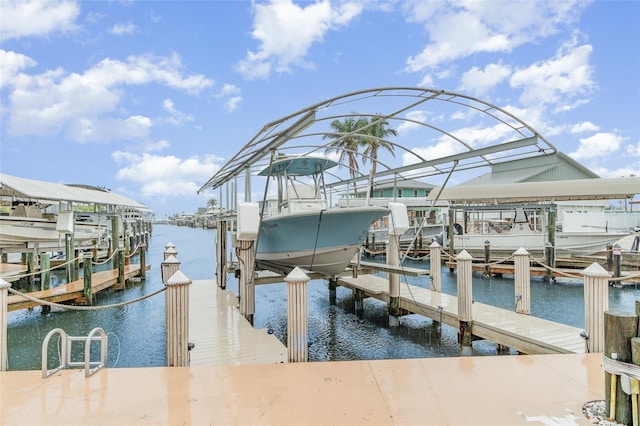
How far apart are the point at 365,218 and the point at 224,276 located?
515 cm

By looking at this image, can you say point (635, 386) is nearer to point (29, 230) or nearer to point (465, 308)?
point (465, 308)

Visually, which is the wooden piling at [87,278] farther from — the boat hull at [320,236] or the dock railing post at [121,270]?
the boat hull at [320,236]

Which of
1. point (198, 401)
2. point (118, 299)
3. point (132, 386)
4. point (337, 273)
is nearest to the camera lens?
point (198, 401)

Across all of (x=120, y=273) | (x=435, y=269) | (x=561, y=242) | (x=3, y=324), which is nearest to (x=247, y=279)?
(x=3, y=324)

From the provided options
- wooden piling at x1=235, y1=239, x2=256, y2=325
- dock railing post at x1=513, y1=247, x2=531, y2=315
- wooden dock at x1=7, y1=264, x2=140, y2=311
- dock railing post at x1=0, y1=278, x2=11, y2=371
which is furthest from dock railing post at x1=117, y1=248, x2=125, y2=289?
dock railing post at x1=513, y1=247, x2=531, y2=315

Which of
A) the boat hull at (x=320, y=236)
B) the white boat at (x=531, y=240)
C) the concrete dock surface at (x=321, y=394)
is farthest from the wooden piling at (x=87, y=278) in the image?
the white boat at (x=531, y=240)

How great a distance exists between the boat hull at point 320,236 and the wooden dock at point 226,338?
1.88 meters

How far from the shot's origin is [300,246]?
27.5 feet

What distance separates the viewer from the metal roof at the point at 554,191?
14.7m

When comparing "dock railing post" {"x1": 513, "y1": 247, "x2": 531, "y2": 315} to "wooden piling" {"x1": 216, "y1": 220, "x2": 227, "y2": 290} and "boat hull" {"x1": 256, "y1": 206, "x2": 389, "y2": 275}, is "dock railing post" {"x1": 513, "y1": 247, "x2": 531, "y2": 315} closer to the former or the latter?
"boat hull" {"x1": 256, "y1": 206, "x2": 389, "y2": 275}

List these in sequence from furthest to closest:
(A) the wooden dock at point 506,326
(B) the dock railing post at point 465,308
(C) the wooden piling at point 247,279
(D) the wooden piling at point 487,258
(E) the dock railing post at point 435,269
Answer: (D) the wooden piling at point 487,258
(E) the dock railing post at point 435,269
(C) the wooden piling at point 247,279
(B) the dock railing post at point 465,308
(A) the wooden dock at point 506,326

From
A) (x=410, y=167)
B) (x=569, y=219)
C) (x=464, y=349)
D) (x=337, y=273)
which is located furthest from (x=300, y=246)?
(x=569, y=219)

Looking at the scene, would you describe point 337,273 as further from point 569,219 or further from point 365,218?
point 569,219

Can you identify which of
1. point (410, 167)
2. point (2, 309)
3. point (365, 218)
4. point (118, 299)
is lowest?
point (118, 299)
